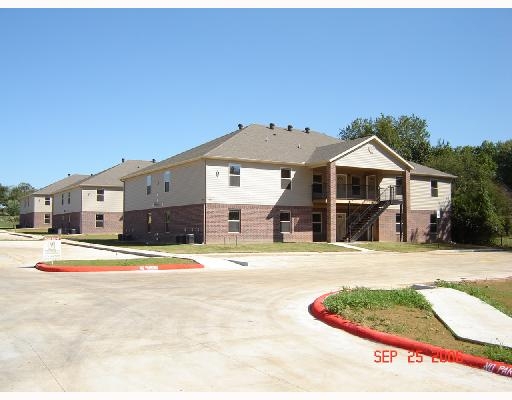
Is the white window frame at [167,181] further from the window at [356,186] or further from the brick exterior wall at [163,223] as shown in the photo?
the window at [356,186]

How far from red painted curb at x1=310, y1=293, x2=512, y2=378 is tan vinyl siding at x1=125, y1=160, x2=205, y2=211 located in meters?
25.2

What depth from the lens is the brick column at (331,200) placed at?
3709 centimetres


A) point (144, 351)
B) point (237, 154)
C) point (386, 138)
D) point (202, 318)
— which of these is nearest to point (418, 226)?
point (237, 154)

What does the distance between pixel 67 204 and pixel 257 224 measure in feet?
112

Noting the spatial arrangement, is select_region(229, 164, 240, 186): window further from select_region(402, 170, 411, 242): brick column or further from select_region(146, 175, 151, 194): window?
select_region(402, 170, 411, 242): brick column

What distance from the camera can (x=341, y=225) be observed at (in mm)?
41156

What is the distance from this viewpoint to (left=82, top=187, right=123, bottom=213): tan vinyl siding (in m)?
57.2

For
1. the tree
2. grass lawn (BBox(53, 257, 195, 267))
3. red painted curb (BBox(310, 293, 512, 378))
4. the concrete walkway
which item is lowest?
red painted curb (BBox(310, 293, 512, 378))

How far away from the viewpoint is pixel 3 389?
586 cm

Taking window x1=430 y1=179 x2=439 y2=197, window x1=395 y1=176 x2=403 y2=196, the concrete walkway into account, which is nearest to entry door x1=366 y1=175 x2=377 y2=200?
window x1=395 y1=176 x2=403 y2=196

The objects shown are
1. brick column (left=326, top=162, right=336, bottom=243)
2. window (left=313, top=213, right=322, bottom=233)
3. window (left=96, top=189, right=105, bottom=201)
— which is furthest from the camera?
window (left=96, top=189, right=105, bottom=201)

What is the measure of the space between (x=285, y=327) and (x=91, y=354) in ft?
11.6

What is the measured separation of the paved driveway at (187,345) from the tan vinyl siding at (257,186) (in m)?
19.9

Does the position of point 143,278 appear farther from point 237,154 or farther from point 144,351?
point 237,154
